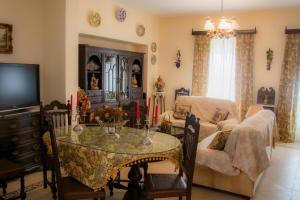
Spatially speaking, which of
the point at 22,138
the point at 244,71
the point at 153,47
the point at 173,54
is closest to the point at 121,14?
the point at 153,47

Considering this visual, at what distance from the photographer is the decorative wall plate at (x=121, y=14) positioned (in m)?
5.59

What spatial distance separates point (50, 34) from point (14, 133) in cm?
173

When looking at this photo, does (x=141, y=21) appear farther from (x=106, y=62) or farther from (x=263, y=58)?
(x=263, y=58)

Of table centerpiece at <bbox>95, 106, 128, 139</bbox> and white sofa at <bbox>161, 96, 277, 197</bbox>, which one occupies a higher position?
table centerpiece at <bbox>95, 106, 128, 139</bbox>

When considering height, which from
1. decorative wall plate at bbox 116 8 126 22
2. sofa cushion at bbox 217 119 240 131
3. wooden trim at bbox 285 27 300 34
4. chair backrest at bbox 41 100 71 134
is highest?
decorative wall plate at bbox 116 8 126 22

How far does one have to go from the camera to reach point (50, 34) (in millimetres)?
4477

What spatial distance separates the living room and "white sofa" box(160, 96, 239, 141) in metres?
0.04

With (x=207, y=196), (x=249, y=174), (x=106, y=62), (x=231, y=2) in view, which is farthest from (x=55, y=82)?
(x=231, y=2)

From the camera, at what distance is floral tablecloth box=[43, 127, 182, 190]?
7.78ft

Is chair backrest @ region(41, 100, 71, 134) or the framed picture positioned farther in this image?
the framed picture

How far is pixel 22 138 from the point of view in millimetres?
3711

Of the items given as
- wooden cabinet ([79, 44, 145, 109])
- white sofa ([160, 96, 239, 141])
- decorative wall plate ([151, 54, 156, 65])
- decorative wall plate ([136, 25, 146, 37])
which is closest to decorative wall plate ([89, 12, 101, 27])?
wooden cabinet ([79, 44, 145, 109])

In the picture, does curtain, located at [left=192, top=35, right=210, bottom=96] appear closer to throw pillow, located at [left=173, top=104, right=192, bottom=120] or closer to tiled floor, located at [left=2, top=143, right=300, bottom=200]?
throw pillow, located at [left=173, top=104, right=192, bottom=120]

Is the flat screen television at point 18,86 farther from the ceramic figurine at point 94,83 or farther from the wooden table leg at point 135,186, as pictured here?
the wooden table leg at point 135,186
